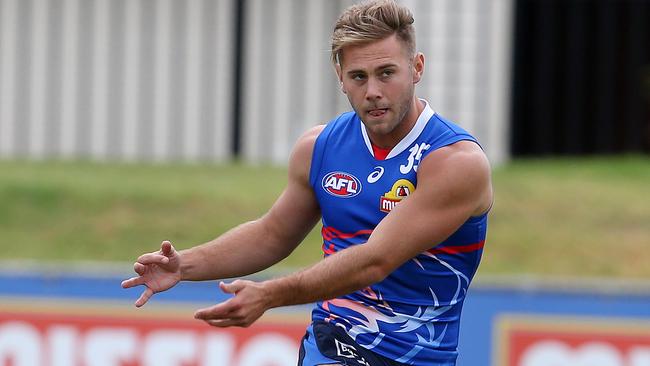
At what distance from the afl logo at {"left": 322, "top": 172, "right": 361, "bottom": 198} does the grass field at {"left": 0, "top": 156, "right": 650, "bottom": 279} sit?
203 inches

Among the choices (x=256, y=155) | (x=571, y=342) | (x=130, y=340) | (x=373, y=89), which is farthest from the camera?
(x=256, y=155)

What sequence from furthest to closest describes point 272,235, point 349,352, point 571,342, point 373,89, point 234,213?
1. point 234,213
2. point 571,342
3. point 272,235
4. point 349,352
5. point 373,89

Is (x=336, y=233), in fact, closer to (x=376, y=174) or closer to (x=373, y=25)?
(x=376, y=174)

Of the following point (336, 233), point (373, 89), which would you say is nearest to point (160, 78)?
point (336, 233)

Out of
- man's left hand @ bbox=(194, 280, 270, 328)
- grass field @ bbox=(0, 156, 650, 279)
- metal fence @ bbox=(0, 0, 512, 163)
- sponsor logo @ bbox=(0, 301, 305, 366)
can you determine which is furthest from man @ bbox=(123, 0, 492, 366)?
metal fence @ bbox=(0, 0, 512, 163)

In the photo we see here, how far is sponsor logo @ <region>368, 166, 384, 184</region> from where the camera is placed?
5.21 metres

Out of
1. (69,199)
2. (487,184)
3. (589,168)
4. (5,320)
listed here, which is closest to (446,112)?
(589,168)

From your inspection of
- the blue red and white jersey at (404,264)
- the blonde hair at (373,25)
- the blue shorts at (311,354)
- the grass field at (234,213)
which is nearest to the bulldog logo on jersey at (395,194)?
the blue red and white jersey at (404,264)

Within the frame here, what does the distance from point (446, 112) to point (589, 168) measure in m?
1.49

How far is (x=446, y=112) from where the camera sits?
13.3m

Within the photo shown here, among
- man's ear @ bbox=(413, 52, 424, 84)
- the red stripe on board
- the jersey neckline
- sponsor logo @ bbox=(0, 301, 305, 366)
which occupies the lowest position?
sponsor logo @ bbox=(0, 301, 305, 366)

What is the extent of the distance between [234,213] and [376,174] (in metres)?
6.42

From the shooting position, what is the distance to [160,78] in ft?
46.3

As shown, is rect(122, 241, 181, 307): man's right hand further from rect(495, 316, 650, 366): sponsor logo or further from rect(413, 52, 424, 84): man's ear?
rect(495, 316, 650, 366): sponsor logo
